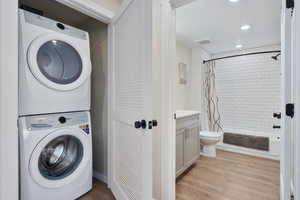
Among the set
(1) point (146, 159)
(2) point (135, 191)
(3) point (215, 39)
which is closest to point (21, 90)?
(1) point (146, 159)

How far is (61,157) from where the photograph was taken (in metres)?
1.61

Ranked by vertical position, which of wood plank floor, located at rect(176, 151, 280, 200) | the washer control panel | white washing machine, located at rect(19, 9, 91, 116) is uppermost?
white washing machine, located at rect(19, 9, 91, 116)

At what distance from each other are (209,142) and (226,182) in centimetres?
89

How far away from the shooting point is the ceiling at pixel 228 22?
1.97 metres

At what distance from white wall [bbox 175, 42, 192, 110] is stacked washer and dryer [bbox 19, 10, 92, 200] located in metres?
2.04

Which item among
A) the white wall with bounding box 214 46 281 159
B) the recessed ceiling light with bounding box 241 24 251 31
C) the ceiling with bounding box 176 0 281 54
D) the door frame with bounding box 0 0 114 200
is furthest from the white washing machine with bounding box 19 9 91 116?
the white wall with bounding box 214 46 281 159

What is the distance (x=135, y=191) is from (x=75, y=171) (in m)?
0.69

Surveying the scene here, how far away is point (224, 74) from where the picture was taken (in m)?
3.84

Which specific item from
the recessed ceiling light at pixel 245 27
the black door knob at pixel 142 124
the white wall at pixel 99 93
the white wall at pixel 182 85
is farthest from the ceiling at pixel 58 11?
the recessed ceiling light at pixel 245 27

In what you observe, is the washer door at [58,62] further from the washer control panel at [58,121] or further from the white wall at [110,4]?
the white wall at [110,4]

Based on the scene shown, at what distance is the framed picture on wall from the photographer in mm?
3303

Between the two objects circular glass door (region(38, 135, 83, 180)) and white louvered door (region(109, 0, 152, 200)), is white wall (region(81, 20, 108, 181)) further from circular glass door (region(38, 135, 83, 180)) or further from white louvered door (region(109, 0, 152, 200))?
circular glass door (region(38, 135, 83, 180))

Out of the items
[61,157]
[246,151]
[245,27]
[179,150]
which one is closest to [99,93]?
[61,157]

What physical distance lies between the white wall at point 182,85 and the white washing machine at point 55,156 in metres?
2.10
